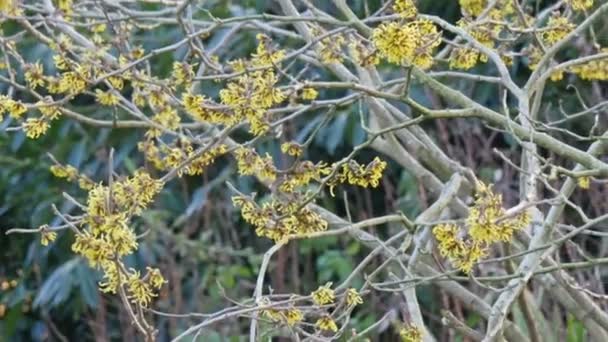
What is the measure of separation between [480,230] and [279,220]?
482mm

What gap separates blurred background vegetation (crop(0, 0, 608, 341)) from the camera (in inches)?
200

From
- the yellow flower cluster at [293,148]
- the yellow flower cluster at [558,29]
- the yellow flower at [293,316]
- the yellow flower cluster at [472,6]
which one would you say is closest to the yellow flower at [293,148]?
the yellow flower cluster at [293,148]

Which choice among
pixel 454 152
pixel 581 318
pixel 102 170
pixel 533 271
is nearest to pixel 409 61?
pixel 533 271

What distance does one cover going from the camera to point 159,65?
17.4ft

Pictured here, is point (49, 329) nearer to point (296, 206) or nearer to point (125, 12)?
point (125, 12)

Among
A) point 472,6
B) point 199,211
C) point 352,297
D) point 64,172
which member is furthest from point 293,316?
point 199,211

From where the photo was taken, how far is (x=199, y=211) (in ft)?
17.9

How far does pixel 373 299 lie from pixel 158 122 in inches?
83.2

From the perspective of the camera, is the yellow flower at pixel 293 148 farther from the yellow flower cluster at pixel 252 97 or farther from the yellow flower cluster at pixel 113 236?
the yellow flower cluster at pixel 113 236

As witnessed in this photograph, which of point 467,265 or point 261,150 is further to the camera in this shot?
point 261,150

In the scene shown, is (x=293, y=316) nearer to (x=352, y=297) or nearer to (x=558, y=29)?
(x=352, y=297)

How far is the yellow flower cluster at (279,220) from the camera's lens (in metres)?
2.43

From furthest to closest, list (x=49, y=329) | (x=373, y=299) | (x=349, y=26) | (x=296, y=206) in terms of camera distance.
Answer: (x=49, y=329) < (x=373, y=299) < (x=349, y=26) < (x=296, y=206)

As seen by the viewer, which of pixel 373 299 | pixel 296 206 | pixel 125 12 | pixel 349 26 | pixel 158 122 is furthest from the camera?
pixel 373 299
